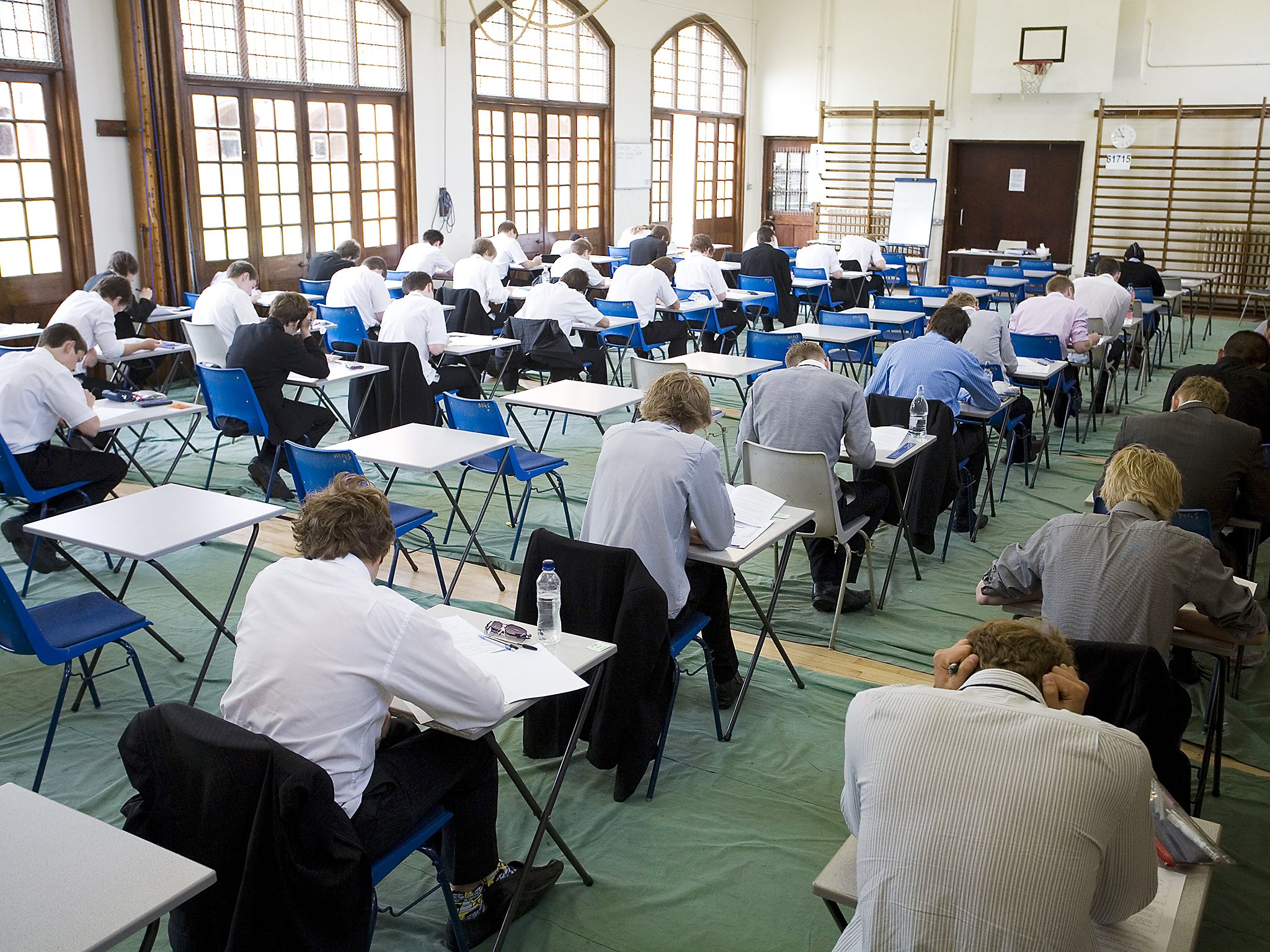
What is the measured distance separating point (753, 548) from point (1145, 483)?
1.16m

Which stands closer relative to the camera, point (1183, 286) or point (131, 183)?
point (131, 183)

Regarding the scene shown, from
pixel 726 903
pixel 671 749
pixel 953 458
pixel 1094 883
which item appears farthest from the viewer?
pixel 953 458

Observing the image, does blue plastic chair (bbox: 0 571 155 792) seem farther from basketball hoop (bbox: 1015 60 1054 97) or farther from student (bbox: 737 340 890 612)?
basketball hoop (bbox: 1015 60 1054 97)

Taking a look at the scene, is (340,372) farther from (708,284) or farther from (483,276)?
(708,284)

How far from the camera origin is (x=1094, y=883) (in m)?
1.67

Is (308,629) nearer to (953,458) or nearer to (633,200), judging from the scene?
Answer: (953,458)

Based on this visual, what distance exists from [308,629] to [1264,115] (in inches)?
609

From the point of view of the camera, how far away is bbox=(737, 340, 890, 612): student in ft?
14.6

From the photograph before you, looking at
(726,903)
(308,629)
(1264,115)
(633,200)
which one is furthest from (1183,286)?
(308,629)

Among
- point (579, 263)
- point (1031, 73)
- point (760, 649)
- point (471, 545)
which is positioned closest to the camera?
point (760, 649)

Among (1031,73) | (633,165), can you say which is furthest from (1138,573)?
(1031,73)

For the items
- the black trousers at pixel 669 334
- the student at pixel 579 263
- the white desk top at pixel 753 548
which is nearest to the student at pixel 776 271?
the student at pixel 579 263

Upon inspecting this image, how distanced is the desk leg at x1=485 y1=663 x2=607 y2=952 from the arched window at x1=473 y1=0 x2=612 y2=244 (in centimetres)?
1065

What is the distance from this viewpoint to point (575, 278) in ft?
26.1
